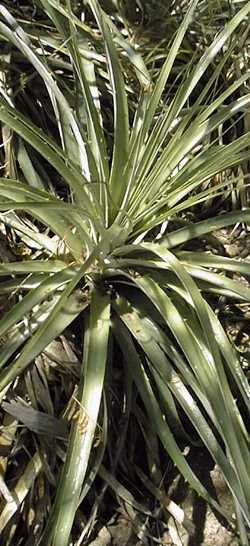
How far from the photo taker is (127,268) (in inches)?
53.4

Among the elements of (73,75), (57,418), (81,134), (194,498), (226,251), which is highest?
(73,75)

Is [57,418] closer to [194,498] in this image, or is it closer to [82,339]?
[82,339]

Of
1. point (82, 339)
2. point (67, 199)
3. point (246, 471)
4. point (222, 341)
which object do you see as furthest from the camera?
point (67, 199)

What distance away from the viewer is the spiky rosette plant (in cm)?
118

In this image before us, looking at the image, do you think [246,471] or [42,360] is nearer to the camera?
[246,471]

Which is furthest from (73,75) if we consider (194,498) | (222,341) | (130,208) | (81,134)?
(194,498)

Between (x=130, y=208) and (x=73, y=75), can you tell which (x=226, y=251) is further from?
(x=73, y=75)

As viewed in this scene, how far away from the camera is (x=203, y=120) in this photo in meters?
1.43

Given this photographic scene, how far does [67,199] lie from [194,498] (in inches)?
22.9

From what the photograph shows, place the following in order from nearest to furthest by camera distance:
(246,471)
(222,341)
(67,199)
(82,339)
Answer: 1. (246,471)
2. (222,341)
3. (82,339)
4. (67,199)

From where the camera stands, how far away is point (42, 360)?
1334 mm

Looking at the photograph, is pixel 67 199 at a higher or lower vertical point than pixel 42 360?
higher

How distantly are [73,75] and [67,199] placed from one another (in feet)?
0.80

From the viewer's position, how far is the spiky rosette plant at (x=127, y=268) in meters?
1.18
